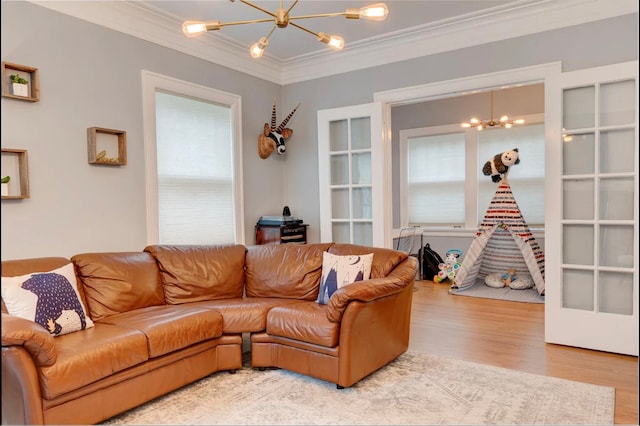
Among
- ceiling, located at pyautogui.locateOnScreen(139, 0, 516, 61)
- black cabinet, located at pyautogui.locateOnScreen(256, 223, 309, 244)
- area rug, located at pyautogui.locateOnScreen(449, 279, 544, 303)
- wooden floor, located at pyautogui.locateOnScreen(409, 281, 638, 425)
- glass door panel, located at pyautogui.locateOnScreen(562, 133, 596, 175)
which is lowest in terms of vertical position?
wooden floor, located at pyautogui.locateOnScreen(409, 281, 638, 425)

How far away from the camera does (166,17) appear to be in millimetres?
3803

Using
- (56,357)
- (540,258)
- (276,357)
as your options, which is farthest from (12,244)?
(540,258)

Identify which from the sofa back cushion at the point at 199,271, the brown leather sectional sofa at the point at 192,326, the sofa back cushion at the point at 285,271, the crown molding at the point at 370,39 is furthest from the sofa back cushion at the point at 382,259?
the crown molding at the point at 370,39

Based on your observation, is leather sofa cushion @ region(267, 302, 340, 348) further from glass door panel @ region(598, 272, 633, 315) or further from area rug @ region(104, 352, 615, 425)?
glass door panel @ region(598, 272, 633, 315)

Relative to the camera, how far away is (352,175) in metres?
4.66

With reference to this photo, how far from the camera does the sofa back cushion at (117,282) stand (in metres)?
2.98

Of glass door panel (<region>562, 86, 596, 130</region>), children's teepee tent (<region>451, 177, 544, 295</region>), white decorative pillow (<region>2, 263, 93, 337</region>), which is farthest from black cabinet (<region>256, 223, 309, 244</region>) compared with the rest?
glass door panel (<region>562, 86, 596, 130</region>)

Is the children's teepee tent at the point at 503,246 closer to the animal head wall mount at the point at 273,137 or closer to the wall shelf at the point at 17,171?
the animal head wall mount at the point at 273,137

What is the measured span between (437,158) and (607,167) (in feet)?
12.0

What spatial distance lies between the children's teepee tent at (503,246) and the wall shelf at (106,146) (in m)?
4.28

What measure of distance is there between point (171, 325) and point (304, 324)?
0.82 meters

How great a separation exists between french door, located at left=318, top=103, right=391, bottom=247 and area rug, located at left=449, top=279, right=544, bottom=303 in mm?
1887

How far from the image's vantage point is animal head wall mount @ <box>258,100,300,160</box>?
4.89 meters

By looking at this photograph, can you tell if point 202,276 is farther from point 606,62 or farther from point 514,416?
point 606,62
